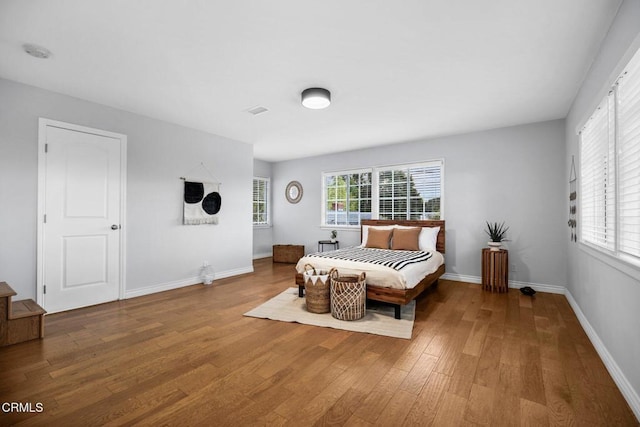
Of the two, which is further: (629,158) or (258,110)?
(258,110)

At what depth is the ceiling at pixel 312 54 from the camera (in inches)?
79.3

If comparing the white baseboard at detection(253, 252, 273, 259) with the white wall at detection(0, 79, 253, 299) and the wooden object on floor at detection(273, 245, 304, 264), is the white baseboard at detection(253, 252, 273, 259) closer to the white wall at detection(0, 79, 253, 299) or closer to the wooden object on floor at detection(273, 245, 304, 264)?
the wooden object on floor at detection(273, 245, 304, 264)

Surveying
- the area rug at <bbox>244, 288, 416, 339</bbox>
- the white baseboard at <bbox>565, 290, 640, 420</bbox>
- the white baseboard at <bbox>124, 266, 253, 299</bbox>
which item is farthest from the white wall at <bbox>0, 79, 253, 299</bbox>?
the white baseboard at <bbox>565, 290, 640, 420</bbox>

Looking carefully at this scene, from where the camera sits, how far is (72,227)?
3467 millimetres

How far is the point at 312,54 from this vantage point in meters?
2.55

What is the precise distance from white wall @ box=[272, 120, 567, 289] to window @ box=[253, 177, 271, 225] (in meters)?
3.18

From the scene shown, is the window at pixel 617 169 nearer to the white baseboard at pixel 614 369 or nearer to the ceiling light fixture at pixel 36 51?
the white baseboard at pixel 614 369

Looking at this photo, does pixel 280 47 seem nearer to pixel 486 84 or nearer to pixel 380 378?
pixel 486 84

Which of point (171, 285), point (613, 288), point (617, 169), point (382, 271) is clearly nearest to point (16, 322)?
point (171, 285)

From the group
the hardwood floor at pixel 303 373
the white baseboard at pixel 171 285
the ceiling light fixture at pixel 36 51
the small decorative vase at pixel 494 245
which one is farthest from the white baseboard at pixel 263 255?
the ceiling light fixture at pixel 36 51

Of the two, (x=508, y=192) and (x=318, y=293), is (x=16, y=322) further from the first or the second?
(x=508, y=192)

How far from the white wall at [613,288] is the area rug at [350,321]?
142 centimetres

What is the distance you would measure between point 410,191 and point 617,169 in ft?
11.6

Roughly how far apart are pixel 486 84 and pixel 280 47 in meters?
2.22
